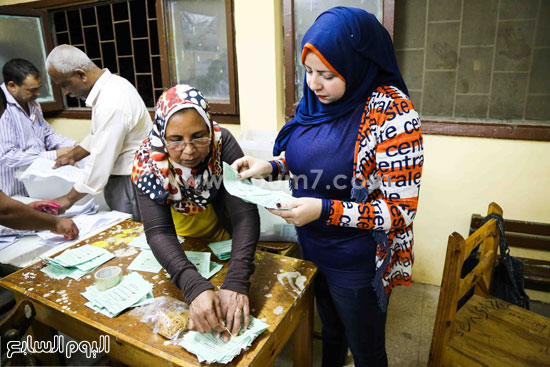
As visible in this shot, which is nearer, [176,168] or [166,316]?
[166,316]

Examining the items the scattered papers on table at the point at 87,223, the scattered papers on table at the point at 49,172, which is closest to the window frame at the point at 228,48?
the scattered papers on table at the point at 49,172

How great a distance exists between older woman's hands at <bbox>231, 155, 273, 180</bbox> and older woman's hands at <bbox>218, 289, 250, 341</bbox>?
445 mm

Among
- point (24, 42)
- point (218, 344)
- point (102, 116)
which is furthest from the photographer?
point (24, 42)

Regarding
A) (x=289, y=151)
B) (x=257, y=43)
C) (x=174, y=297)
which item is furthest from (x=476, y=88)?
(x=174, y=297)

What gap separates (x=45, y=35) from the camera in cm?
390

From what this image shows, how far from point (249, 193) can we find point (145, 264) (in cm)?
58

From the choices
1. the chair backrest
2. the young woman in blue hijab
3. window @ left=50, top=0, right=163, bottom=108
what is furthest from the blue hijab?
window @ left=50, top=0, right=163, bottom=108

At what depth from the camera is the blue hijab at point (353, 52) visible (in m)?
1.12

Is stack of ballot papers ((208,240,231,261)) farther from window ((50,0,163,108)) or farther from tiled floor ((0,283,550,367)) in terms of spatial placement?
window ((50,0,163,108))

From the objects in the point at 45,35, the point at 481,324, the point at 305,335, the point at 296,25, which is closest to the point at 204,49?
the point at 296,25

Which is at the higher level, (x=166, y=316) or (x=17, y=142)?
(x=17, y=142)

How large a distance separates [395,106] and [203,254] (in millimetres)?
937

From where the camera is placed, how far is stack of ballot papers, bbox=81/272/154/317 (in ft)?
3.92

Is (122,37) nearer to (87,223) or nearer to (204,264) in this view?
(87,223)
